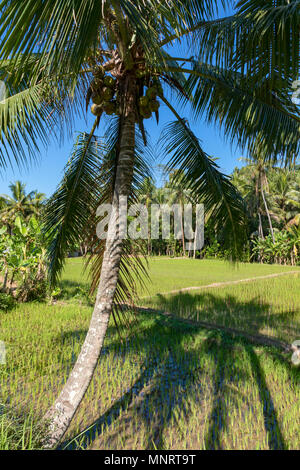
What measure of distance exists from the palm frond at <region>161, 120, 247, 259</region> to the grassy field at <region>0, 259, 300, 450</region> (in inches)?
65.5

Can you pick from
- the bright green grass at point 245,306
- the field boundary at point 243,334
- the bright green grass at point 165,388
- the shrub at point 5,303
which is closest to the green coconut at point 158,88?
the bright green grass at point 165,388

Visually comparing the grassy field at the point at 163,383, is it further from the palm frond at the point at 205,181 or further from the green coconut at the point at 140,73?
the green coconut at the point at 140,73

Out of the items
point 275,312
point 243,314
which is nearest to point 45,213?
point 243,314

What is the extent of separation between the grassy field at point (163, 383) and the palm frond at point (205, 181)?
1664mm

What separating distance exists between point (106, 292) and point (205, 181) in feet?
4.83

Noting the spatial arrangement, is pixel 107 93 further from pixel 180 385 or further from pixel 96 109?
pixel 180 385

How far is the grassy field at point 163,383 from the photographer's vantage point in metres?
2.23

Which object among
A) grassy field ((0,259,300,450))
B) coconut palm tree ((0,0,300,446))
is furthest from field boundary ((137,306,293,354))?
coconut palm tree ((0,0,300,446))

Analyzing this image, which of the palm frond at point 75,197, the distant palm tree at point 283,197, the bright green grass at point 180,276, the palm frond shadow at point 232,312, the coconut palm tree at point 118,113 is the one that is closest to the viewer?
the coconut palm tree at point 118,113

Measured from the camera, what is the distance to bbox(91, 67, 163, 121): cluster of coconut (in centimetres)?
223

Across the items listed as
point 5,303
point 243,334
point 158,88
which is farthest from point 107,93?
point 5,303

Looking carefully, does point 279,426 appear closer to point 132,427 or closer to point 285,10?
point 132,427

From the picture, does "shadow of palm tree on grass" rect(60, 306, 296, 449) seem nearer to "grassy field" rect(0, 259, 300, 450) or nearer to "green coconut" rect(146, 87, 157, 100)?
"grassy field" rect(0, 259, 300, 450)

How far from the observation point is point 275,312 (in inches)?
239
